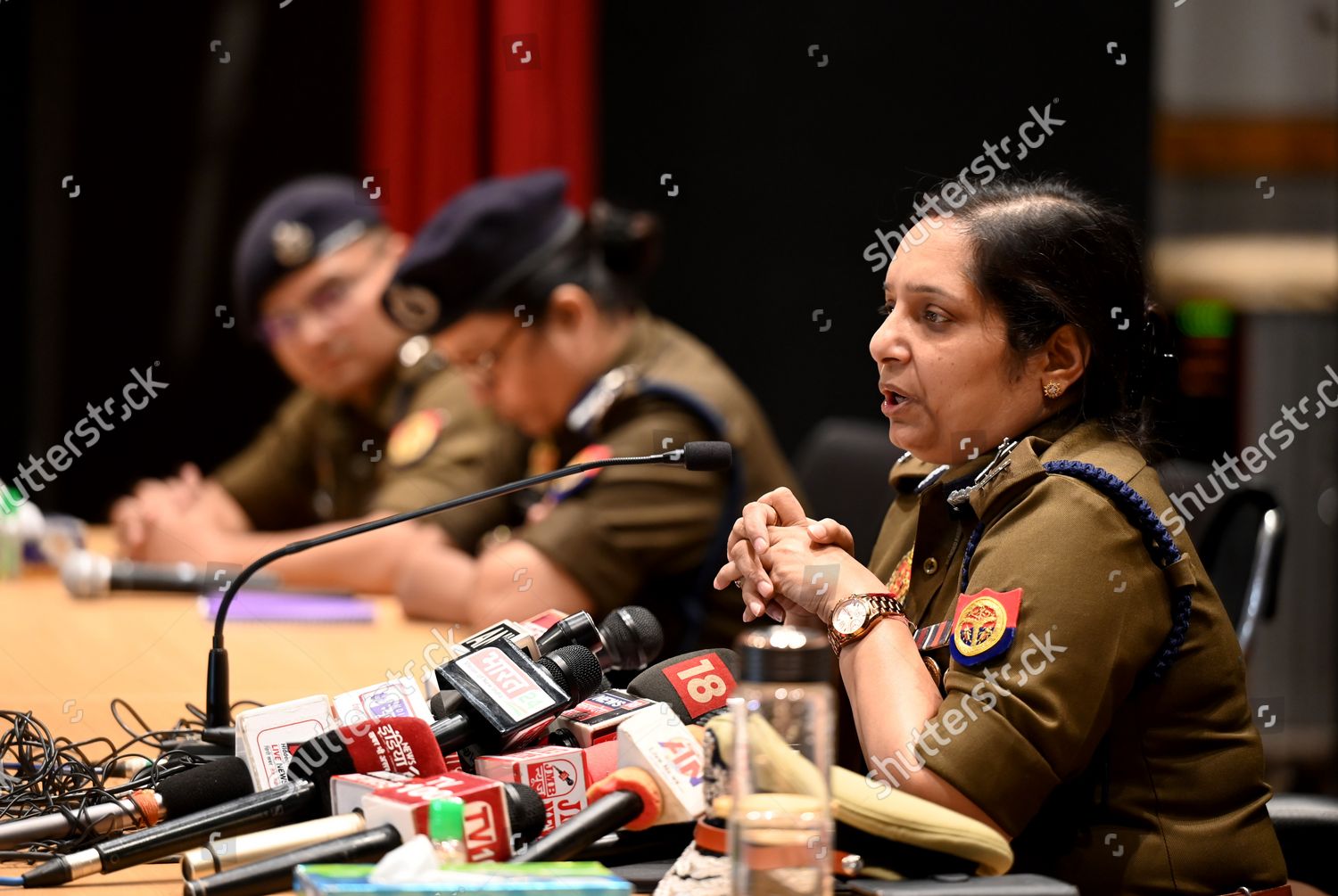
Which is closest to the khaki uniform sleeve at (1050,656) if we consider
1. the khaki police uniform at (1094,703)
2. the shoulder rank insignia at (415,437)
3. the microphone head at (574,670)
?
the khaki police uniform at (1094,703)

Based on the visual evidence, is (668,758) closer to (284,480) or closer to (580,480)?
(580,480)

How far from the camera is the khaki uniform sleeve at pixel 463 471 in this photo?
111 inches

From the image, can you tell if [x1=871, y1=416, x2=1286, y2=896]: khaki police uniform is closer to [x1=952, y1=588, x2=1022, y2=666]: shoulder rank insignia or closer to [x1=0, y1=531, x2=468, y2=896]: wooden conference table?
[x1=952, y1=588, x2=1022, y2=666]: shoulder rank insignia

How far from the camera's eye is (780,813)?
3.01 feet

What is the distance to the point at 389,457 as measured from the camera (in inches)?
119

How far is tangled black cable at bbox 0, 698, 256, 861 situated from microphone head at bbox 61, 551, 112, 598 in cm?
127

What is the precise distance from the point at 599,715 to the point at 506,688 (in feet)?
0.24

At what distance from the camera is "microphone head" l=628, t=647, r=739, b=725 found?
1215mm

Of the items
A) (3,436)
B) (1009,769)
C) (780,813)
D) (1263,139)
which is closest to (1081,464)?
(1009,769)

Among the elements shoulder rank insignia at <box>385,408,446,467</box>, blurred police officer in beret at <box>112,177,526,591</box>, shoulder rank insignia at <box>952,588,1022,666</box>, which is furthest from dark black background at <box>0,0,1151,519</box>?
shoulder rank insignia at <box>952,588,1022,666</box>

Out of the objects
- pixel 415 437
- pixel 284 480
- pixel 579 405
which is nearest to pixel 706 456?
pixel 579 405

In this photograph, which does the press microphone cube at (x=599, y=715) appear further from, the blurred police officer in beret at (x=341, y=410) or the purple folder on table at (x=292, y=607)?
the blurred police officer in beret at (x=341, y=410)

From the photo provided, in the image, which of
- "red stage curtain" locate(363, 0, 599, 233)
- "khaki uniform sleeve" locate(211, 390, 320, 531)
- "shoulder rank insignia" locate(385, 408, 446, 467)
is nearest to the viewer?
"shoulder rank insignia" locate(385, 408, 446, 467)

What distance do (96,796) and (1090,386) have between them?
832 mm
